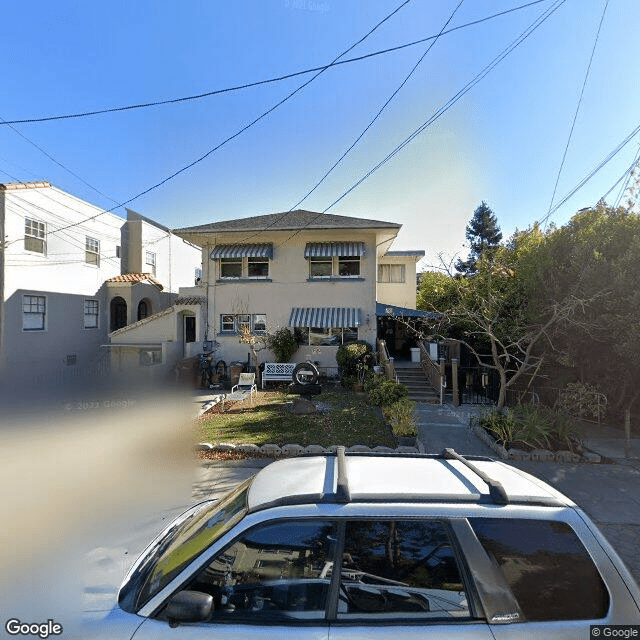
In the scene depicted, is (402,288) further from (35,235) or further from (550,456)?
(35,235)

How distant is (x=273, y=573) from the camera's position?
6.97 ft

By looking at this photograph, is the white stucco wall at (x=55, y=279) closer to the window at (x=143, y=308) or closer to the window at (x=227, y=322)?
the window at (x=143, y=308)

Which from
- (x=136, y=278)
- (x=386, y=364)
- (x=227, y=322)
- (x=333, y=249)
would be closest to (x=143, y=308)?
(x=136, y=278)

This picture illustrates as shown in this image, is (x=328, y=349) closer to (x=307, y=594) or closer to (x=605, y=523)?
(x=605, y=523)

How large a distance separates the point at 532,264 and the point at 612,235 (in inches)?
87.1

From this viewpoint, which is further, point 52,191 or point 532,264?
point 52,191

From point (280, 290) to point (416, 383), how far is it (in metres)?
7.89

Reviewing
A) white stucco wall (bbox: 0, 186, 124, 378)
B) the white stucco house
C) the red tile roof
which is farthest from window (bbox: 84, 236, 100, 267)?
the white stucco house

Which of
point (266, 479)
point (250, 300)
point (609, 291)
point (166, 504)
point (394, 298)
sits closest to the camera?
point (266, 479)

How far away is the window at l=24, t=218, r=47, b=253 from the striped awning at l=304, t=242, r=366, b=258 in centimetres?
1217

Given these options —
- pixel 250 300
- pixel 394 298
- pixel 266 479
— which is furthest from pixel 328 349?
pixel 266 479

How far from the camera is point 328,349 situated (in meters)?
16.6

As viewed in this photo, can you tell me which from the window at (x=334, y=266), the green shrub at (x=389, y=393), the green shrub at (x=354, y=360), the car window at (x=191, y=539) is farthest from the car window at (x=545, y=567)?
the window at (x=334, y=266)

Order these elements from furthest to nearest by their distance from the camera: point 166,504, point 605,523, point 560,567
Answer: point 166,504 → point 605,523 → point 560,567
